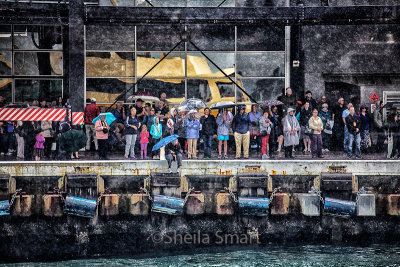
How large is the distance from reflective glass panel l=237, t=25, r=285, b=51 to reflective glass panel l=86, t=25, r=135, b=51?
4.58 m

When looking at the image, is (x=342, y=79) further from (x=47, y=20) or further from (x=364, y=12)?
(x=47, y=20)

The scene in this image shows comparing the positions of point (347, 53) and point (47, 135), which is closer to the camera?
point (47, 135)

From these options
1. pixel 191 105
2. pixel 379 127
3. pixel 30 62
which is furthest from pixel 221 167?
pixel 30 62

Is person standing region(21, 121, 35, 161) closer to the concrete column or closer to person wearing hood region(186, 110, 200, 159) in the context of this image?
Answer: the concrete column

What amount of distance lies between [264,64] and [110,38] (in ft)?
21.3

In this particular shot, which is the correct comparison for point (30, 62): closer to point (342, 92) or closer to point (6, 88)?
point (6, 88)

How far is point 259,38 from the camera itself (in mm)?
27891

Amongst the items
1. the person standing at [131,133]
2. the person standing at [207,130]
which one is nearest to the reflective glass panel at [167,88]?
the person standing at [207,130]

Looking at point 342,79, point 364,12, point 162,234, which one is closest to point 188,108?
point 162,234

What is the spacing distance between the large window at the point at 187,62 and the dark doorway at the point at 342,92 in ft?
6.39

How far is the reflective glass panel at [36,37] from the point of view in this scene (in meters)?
27.3

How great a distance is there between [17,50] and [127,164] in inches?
417

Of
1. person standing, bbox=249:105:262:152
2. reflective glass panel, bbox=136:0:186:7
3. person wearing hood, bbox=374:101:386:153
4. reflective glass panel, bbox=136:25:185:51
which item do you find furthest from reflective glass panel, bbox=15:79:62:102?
person wearing hood, bbox=374:101:386:153

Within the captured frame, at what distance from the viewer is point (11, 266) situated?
18.5m
